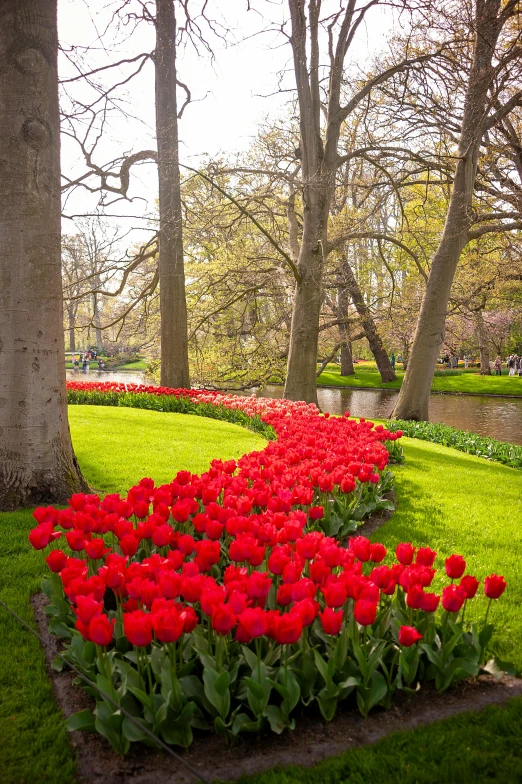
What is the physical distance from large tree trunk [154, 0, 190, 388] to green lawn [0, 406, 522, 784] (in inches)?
163

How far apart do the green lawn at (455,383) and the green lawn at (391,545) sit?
69.7 feet

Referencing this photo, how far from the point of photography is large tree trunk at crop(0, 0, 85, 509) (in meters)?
4.78

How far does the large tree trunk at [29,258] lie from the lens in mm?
4781

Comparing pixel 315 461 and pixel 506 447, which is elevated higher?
pixel 315 461

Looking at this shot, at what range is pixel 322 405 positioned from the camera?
80.1 ft

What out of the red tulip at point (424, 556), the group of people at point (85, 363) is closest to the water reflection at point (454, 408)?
the red tulip at point (424, 556)

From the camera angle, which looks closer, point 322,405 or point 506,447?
point 506,447

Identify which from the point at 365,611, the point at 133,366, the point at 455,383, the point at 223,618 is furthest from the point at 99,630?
→ the point at 133,366

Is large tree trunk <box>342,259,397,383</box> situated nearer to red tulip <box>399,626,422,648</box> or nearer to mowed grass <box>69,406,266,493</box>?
mowed grass <box>69,406,266,493</box>

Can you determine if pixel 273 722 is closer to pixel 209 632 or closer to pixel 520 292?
pixel 209 632

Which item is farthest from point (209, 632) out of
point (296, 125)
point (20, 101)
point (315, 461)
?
point (296, 125)

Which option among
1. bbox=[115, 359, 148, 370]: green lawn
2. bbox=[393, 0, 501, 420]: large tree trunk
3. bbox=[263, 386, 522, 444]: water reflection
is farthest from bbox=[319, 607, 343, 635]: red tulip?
bbox=[115, 359, 148, 370]: green lawn

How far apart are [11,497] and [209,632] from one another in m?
3.14

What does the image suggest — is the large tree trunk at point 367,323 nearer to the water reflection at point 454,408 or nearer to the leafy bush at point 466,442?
the water reflection at point 454,408
